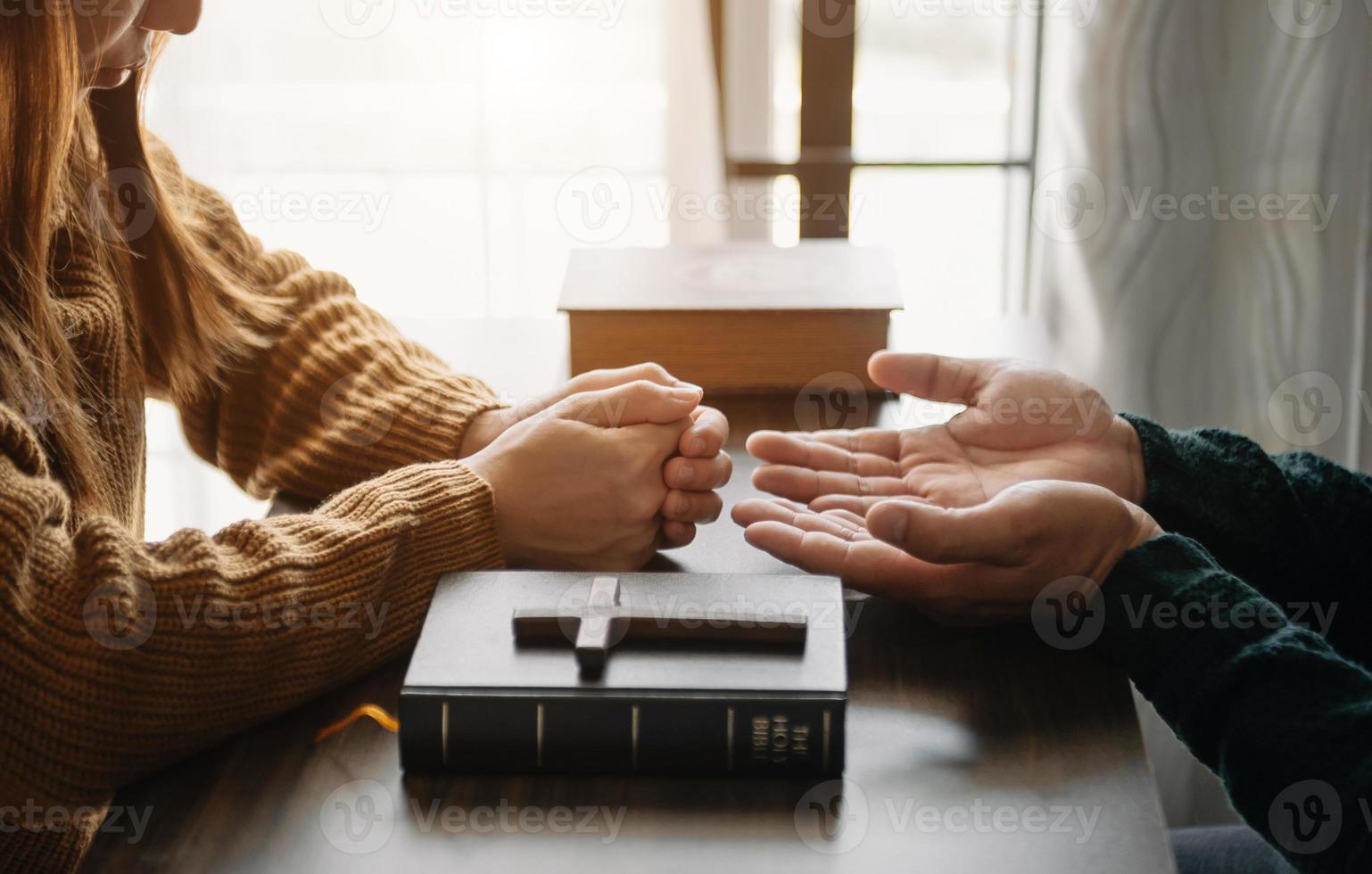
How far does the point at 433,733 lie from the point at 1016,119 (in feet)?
5.68

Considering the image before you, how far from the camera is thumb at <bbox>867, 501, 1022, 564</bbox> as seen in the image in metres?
0.73

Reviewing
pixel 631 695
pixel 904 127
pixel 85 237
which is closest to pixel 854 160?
pixel 904 127

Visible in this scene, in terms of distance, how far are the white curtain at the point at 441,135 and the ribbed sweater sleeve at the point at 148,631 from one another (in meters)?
1.21

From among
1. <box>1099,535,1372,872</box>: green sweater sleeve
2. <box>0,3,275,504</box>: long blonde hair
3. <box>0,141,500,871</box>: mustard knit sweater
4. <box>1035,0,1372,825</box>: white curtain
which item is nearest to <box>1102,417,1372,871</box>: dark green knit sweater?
<box>1099,535,1372,872</box>: green sweater sleeve

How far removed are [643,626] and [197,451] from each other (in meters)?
0.61

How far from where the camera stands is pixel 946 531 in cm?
74

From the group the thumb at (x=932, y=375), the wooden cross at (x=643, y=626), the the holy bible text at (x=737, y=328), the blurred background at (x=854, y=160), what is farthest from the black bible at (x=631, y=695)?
the blurred background at (x=854, y=160)

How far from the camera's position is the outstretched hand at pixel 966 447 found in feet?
3.08

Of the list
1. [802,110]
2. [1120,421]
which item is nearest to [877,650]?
[1120,421]

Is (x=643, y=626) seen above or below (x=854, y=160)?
below

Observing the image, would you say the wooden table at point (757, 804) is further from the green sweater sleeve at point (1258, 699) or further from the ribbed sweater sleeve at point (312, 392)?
the ribbed sweater sleeve at point (312, 392)

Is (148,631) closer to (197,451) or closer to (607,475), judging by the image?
(607,475)

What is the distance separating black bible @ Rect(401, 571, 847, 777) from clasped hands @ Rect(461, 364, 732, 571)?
0.18 metres

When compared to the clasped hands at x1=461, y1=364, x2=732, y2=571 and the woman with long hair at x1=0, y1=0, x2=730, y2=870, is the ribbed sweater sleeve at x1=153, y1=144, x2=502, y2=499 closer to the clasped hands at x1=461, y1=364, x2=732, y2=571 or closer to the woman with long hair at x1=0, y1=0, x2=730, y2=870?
the woman with long hair at x1=0, y1=0, x2=730, y2=870
